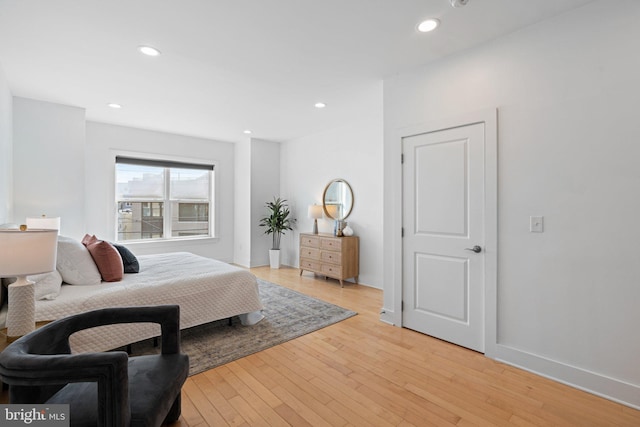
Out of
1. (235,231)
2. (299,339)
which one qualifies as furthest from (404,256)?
(235,231)

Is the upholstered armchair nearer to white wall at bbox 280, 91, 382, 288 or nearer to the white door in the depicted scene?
the white door

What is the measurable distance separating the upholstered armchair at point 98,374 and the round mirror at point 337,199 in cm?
372

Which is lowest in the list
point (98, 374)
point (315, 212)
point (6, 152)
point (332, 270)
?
point (332, 270)

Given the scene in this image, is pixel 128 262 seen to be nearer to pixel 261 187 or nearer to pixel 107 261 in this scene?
pixel 107 261

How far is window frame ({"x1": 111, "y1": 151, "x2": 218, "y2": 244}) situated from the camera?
5.07m

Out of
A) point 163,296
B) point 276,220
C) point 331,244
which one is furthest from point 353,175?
point 163,296

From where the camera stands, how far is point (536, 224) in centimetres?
226

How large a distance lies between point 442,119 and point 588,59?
3.35ft

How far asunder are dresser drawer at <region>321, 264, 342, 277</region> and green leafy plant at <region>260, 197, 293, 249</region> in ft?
4.68

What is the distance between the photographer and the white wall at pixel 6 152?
295 cm

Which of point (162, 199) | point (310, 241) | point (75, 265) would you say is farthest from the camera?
point (162, 199)

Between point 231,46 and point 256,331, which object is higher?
point 231,46

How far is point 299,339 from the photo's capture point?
111 inches

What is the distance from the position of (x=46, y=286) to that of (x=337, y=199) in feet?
13.0
